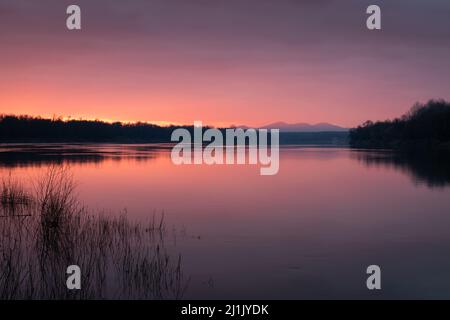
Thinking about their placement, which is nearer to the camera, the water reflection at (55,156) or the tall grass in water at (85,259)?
the tall grass in water at (85,259)

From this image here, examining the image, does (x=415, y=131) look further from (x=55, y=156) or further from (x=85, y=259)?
(x=85, y=259)

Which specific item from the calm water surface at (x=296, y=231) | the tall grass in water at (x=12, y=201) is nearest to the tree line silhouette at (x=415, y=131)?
the calm water surface at (x=296, y=231)

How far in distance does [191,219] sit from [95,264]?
17.4 ft

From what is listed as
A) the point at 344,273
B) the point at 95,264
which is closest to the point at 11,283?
the point at 95,264

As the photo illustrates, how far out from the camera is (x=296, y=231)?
11273 millimetres

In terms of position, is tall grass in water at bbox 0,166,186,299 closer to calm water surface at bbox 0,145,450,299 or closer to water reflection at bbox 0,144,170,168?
calm water surface at bbox 0,145,450,299

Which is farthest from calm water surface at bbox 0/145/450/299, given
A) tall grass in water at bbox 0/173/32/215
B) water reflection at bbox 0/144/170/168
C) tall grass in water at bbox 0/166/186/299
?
water reflection at bbox 0/144/170/168

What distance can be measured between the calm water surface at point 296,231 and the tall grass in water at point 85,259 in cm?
52

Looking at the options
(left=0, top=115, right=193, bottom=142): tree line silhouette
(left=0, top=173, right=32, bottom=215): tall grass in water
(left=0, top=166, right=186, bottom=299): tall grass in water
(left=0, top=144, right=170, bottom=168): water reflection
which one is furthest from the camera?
(left=0, top=115, right=193, bottom=142): tree line silhouette

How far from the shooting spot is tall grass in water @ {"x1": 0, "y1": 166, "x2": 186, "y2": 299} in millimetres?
6559

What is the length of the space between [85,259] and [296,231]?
18.5 ft

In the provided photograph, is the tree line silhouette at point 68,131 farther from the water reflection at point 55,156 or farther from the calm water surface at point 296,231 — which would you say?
the calm water surface at point 296,231

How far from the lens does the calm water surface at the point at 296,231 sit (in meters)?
7.29

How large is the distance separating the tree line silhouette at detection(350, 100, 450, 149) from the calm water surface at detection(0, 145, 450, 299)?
4643cm
